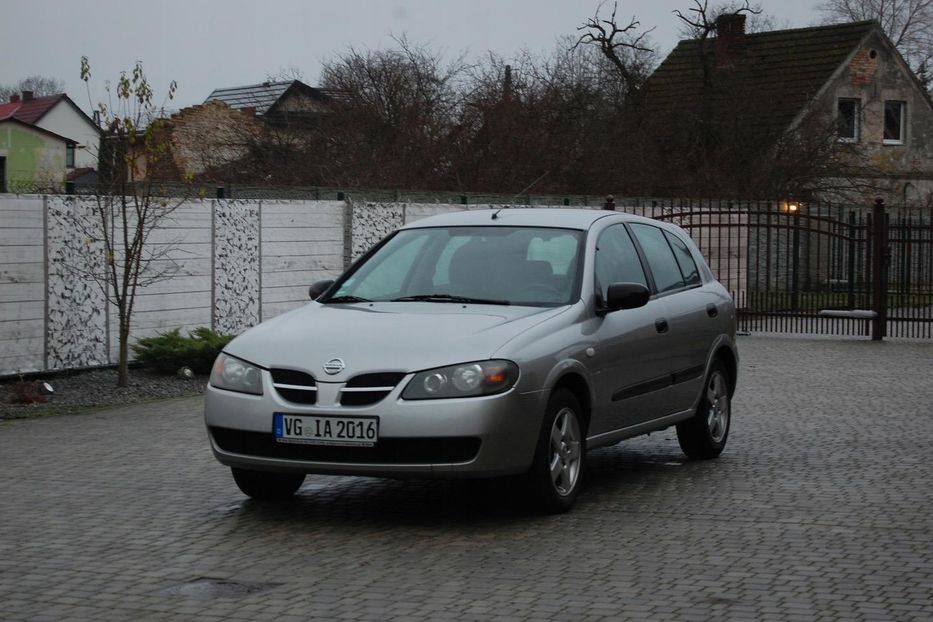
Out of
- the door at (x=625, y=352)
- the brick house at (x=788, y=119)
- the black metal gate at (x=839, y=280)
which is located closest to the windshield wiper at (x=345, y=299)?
the door at (x=625, y=352)

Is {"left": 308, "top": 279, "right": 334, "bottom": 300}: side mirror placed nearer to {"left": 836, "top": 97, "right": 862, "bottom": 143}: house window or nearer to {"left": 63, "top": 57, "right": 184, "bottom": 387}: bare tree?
{"left": 63, "top": 57, "right": 184, "bottom": 387}: bare tree

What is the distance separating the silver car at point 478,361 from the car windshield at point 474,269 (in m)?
0.01

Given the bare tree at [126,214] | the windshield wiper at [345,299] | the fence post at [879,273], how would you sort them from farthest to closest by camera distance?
the fence post at [879,273]
the bare tree at [126,214]
the windshield wiper at [345,299]

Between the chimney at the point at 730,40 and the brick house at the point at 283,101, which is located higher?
the chimney at the point at 730,40

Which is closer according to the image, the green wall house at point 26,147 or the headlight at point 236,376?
the headlight at point 236,376

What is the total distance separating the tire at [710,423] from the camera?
10.6 meters

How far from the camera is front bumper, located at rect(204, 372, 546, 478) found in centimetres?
777

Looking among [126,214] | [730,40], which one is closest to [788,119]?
[730,40]

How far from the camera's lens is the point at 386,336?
8.20 metres

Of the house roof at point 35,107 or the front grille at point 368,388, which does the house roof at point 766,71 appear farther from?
the house roof at point 35,107

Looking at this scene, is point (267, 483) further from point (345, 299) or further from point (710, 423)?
point (710, 423)

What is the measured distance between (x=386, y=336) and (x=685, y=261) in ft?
11.1

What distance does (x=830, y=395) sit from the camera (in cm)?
1516

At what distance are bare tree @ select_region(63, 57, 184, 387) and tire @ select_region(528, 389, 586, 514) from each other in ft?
25.8
